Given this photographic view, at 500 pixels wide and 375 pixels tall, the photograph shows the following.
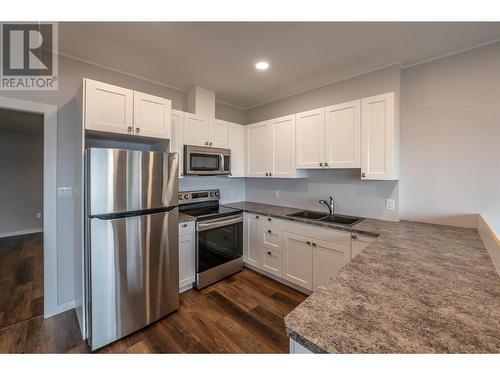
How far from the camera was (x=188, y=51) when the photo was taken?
2.04 meters

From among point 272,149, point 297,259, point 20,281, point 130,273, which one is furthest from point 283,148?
point 20,281

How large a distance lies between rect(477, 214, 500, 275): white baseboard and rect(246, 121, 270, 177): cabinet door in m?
2.20

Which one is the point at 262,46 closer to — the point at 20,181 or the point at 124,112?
the point at 124,112

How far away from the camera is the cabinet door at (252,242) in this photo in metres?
2.92

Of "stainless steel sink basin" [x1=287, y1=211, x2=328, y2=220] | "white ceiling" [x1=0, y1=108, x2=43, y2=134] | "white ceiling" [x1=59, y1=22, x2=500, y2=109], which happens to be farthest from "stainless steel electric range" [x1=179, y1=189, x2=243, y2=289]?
"white ceiling" [x1=0, y1=108, x2=43, y2=134]

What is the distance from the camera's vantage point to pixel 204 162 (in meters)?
2.81

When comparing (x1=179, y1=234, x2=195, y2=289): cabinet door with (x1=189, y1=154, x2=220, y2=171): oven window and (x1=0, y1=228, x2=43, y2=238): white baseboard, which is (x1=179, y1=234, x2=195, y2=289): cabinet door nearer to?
(x1=189, y1=154, x2=220, y2=171): oven window

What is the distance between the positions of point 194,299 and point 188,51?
2.57 metres

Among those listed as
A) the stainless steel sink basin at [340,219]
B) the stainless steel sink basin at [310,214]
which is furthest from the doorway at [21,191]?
the stainless steel sink basin at [340,219]

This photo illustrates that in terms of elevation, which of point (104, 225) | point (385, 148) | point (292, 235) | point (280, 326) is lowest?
point (280, 326)

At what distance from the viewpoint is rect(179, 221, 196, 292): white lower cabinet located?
7.91ft

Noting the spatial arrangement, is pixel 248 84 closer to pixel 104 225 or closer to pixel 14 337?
pixel 104 225
